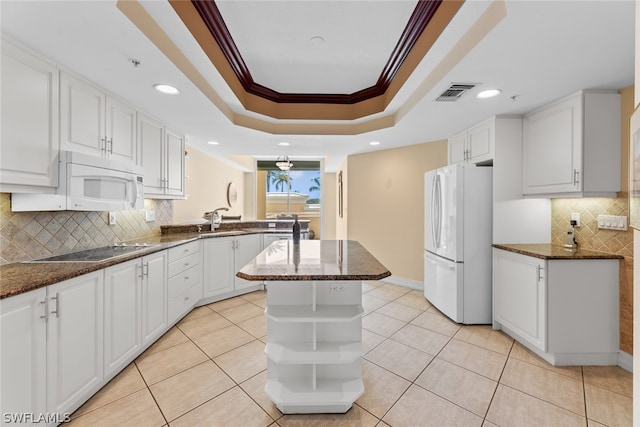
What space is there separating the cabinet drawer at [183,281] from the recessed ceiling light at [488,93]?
3.36 m

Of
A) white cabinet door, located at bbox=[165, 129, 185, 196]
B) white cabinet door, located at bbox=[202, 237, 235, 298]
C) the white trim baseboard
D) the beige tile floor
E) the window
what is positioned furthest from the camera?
the window

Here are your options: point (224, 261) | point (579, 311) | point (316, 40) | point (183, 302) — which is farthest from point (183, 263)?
point (579, 311)

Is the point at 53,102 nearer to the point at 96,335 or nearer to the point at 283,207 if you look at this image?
the point at 96,335

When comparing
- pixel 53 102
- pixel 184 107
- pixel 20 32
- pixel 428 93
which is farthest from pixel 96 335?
pixel 428 93

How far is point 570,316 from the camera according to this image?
2.15 meters

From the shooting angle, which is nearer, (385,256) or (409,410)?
(409,410)

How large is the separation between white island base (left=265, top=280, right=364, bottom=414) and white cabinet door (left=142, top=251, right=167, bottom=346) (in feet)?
4.16

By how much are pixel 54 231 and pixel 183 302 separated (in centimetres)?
135

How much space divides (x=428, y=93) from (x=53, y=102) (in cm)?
274

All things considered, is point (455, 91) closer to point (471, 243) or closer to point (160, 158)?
point (471, 243)

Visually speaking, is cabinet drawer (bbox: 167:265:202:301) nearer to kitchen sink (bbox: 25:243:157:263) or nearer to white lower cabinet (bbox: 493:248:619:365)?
kitchen sink (bbox: 25:243:157:263)

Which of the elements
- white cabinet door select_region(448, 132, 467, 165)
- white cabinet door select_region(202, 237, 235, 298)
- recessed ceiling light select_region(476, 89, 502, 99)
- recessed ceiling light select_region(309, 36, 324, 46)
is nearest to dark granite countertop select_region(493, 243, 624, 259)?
white cabinet door select_region(448, 132, 467, 165)

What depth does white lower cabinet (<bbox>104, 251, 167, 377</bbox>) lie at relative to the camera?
1.87 meters

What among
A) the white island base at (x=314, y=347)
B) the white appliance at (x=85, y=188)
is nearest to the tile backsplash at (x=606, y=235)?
the white island base at (x=314, y=347)
